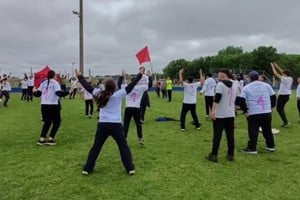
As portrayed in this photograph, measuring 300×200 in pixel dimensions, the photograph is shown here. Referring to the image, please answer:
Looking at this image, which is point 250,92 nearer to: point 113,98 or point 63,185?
point 113,98

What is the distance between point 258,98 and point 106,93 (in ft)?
13.5

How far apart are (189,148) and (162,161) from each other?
168 centimetres

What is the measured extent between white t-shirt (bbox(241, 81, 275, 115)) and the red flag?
2644 mm

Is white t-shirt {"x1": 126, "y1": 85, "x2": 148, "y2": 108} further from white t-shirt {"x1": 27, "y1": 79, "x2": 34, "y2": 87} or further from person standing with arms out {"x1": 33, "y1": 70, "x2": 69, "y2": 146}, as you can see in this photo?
white t-shirt {"x1": 27, "y1": 79, "x2": 34, "y2": 87}

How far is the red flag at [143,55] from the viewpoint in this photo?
→ 8360 millimetres

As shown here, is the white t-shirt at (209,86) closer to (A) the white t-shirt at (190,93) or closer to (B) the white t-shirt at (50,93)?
(A) the white t-shirt at (190,93)

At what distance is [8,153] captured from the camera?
29.8 ft

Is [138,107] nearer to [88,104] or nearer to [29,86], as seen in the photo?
[88,104]

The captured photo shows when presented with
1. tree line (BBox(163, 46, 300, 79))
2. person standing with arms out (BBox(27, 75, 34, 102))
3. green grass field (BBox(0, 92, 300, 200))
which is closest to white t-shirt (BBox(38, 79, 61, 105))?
green grass field (BBox(0, 92, 300, 200))

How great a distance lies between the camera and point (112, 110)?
23.1 ft

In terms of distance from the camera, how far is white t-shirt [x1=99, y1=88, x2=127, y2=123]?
6992mm

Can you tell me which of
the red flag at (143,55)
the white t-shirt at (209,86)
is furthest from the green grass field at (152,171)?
the white t-shirt at (209,86)

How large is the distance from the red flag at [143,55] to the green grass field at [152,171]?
2.15 m

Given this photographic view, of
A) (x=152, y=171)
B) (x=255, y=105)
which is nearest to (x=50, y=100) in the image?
(x=152, y=171)
